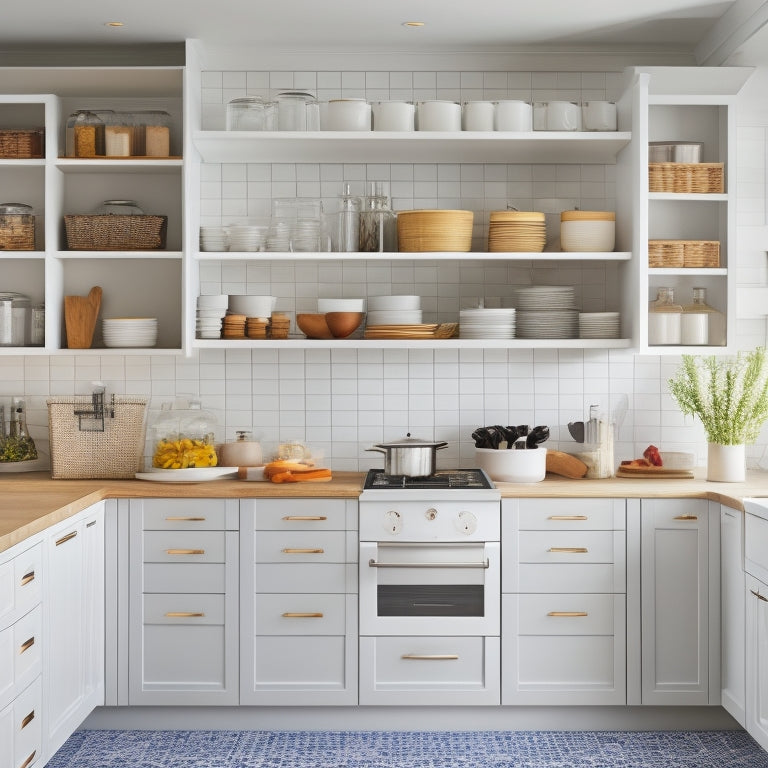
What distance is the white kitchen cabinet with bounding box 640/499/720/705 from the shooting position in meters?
3.48

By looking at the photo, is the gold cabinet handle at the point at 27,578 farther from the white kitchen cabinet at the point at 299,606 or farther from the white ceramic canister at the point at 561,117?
the white ceramic canister at the point at 561,117

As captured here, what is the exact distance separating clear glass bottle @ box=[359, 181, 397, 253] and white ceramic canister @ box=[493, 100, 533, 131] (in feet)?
1.86

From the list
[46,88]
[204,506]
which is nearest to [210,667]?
[204,506]

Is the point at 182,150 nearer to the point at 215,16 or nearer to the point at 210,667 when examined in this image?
the point at 215,16

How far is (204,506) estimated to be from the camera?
3539 mm

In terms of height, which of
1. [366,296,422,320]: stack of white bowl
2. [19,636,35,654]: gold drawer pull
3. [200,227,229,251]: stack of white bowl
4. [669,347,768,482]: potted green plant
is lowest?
[19,636,35,654]: gold drawer pull

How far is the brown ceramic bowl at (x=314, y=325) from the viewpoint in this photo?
388 centimetres

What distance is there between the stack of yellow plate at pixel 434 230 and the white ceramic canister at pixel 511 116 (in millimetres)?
377

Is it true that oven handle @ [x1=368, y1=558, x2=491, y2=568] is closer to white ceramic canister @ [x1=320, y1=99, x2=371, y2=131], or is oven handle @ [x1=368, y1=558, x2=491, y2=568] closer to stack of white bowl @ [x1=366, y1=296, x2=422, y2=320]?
stack of white bowl @ [x1=366, y1=296, x2=422, y2=320]

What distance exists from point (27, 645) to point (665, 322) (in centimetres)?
263

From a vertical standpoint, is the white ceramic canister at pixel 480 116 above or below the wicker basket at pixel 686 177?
above

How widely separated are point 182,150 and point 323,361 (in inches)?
42.8

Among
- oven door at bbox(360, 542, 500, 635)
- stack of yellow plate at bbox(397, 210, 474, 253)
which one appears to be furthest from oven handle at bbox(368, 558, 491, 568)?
stack of yellow plate at bbox(397, 210, 474, 253)

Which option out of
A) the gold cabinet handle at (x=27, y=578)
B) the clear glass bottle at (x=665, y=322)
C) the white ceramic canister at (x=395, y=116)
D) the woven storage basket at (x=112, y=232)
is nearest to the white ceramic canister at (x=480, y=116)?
the white ceramic canister at (x=395, y=116)
